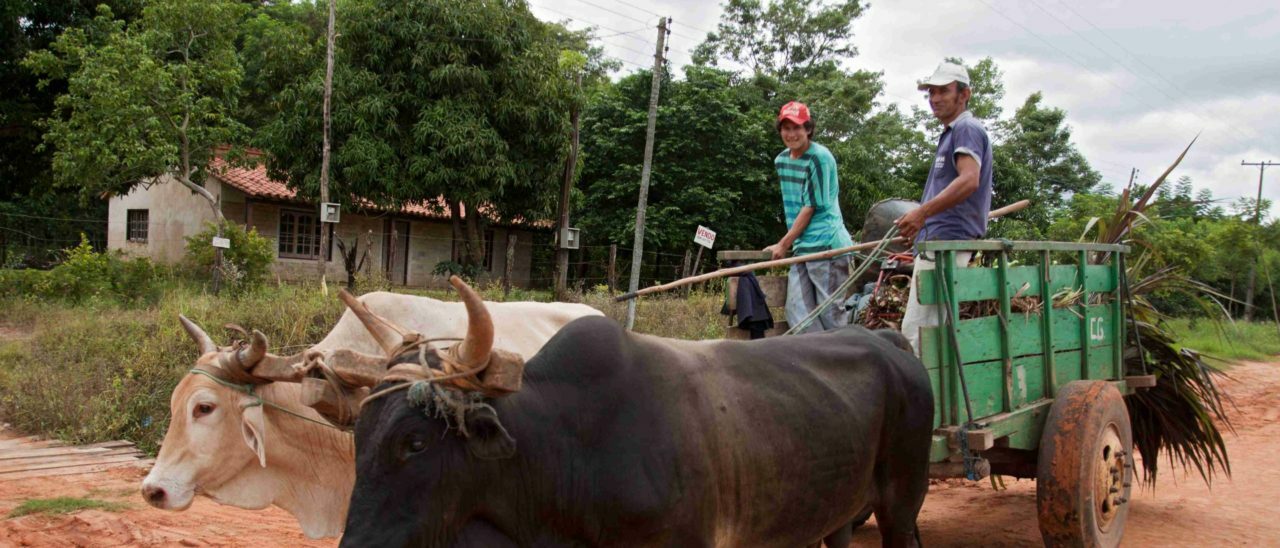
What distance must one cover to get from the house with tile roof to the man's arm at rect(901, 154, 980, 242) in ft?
55.0

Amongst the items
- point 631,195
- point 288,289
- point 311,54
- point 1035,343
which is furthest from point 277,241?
point 1035,343

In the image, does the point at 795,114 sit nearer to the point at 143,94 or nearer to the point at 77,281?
the point at 77,281

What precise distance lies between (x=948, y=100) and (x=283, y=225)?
2049 centimetres

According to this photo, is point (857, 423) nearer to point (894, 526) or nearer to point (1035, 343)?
point (894, 526)

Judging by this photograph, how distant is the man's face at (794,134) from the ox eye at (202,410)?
322cm

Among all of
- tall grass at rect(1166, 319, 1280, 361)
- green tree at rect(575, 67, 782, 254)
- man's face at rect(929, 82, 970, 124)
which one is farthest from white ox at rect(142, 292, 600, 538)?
green tree at rect(575, 67, 782, 254)

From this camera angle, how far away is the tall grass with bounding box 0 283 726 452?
7.63 m

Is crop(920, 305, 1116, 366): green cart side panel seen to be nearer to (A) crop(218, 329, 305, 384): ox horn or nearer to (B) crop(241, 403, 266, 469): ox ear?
(A) crop(218, 329, 305, 384): ox horn

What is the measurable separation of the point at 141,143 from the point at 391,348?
16.0 meters

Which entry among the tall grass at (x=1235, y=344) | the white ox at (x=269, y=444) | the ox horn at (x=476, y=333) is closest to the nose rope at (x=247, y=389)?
the white ox at (x=269, y=444)

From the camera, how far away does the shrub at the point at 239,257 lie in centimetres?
1378

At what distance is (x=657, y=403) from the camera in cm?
271

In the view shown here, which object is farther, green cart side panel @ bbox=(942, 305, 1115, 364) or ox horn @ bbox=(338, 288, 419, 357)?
green cart side panel @ bbox=(942, 305, 1115, 364)

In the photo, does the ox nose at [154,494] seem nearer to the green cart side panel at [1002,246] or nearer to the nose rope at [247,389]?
the nose rope at [247,389]
